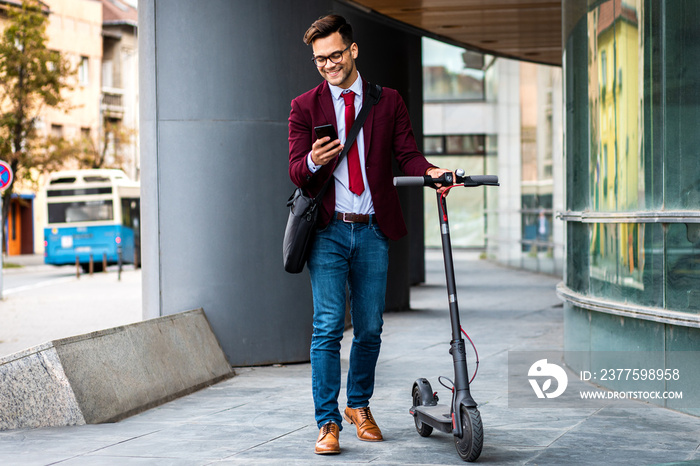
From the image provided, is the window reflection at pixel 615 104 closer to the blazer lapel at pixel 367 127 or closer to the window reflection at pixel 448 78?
the blazer lapel at pixel 367 127

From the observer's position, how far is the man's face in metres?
5.13

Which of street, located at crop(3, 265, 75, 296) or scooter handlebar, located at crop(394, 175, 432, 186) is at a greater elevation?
scooter handlebar, located at crop(394, 175, 432, 186)

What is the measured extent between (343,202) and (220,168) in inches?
122

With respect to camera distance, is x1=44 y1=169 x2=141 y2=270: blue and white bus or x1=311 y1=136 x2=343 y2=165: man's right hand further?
x1=44 y1=169 x2=141 y2=270: blue and white bus

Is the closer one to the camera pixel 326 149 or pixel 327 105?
pixel 326 149

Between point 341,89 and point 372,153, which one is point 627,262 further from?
point 341,89

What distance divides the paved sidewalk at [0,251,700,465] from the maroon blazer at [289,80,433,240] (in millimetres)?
1122

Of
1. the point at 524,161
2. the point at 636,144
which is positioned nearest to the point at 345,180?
the point at 636,144

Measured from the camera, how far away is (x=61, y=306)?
18047 millimetres

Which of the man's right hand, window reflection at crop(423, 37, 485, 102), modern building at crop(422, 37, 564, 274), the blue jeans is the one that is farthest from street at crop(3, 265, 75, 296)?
the man's right hand

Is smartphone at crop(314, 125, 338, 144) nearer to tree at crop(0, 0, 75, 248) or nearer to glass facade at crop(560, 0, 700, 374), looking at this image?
glass facade at crop(560, 0, 700, 374)

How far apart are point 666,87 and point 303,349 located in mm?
3615

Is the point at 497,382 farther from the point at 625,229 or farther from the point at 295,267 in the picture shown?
the point at 295,267

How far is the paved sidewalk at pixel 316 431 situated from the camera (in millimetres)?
5059
